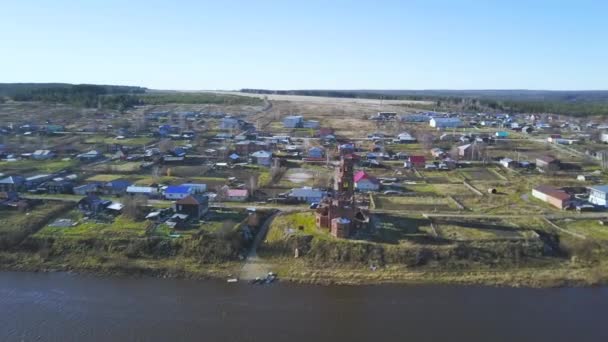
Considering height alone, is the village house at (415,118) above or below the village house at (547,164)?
above

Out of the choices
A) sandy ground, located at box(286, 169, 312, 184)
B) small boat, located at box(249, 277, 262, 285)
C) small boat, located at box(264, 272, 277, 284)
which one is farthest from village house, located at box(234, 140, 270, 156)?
small boat, located at box(249, 277, 262, 285)

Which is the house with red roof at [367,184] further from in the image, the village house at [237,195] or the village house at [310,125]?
the village house at [310,125]

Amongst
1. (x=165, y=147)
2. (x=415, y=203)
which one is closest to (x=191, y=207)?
(x=415, y=203)

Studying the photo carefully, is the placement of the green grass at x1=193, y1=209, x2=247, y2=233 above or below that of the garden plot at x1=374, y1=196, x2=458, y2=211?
below

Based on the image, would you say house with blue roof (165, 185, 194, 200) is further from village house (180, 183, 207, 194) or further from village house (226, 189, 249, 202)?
village house (226, 189, 249, 202)

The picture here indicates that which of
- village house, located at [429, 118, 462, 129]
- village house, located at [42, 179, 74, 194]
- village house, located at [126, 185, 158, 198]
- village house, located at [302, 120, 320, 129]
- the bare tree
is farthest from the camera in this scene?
village house, located at [302, 120, 320, 129]

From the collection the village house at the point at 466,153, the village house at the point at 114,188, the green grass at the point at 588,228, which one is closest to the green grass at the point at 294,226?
the village house at the point at 114,188
